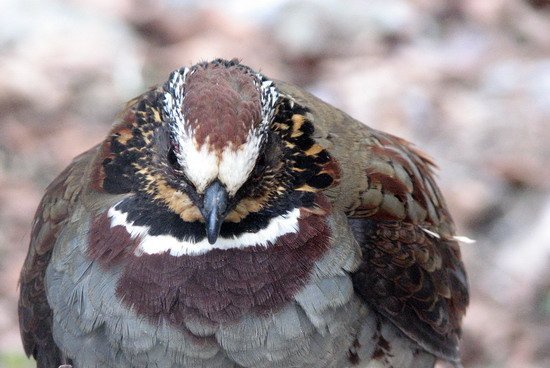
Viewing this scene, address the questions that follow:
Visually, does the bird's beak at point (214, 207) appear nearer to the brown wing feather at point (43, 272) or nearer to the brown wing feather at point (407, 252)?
the brown wing feather at point (407, 252)

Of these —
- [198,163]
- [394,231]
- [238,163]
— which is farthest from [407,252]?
[198,163]

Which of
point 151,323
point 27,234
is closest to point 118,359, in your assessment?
point 151,323

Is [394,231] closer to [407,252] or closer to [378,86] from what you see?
[407,252]

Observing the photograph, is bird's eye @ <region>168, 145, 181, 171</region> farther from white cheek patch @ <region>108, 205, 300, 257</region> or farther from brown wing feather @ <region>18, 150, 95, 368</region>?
brown wing feather @ <region>18, 150, 95, 368</region>

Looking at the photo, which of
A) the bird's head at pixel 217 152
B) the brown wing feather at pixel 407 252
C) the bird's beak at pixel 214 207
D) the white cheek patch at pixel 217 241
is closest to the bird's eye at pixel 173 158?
the bird's head at pixel 217 152

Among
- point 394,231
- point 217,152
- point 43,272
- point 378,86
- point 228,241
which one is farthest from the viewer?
point 378,86

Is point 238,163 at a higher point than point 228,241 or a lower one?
higher

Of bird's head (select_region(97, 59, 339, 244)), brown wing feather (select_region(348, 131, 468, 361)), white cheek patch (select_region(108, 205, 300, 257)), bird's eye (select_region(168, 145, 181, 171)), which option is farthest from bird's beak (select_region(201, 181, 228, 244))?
→ brown wing feather (select_region(348, 131, 468, 361))
